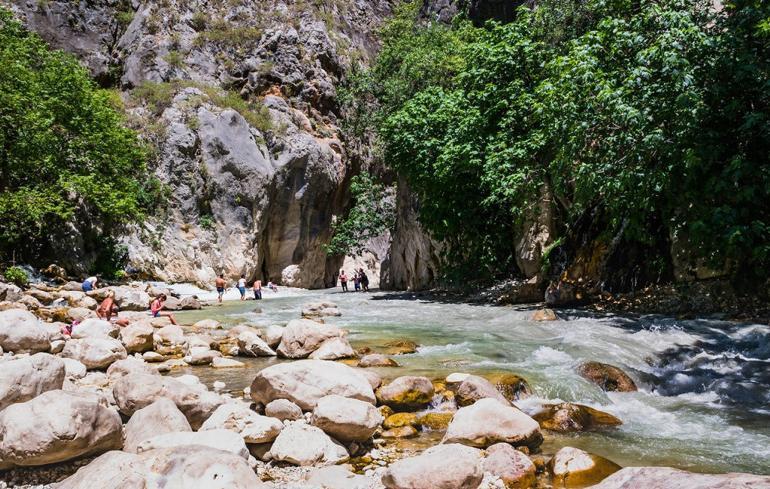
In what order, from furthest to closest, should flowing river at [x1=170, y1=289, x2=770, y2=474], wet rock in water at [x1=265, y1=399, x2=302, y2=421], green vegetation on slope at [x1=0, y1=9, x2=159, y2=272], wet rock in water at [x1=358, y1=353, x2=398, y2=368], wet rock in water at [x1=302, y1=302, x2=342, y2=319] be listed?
green vegetation on slope at [x1=0, y1=9, x2=159, y2=272]
wet rock in water at [x1=302, y1=302, x2=342, y2=319]
wet rock in water at [x1=358, y1=353, x2=398, y2=368]
wet rock in water at [x1=265, y1=399, x2=302, y2=421]
flowing river at [x1=170, y1=289, x2=770, y2=474]

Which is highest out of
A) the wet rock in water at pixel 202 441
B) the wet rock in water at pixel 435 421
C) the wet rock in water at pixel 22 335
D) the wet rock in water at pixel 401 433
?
the wet rock in water at pixel 22 335

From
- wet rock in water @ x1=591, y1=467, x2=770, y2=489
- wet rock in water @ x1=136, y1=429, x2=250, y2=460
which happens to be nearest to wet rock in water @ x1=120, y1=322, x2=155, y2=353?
wet rock in water @ x1=136, y1=429, x2=250, y2=460

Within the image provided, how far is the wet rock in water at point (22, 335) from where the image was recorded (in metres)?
7.62

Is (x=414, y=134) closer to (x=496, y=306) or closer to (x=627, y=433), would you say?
(x=496, y=306)

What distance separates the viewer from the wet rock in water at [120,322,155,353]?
9.09 meters

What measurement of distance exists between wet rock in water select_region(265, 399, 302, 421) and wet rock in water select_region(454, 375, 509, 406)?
1.92 m

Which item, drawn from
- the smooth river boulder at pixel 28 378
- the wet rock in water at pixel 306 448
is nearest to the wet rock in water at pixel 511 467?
the wet rock in water at pixel 306 448

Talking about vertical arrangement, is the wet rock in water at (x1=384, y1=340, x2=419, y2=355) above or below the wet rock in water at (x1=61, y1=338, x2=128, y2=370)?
below


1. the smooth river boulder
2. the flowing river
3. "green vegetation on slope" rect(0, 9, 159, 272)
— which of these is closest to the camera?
the smooth river boulder

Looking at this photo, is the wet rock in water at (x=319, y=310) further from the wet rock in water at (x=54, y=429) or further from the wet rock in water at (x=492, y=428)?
the wet rock in water at (x=54, y=429)

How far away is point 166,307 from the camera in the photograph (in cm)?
1781

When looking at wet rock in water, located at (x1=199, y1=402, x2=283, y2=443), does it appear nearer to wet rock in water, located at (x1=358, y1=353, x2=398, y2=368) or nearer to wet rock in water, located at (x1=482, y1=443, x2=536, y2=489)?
wet rock in water, located at (x1=482, y1=443, x2=536, y2=489)

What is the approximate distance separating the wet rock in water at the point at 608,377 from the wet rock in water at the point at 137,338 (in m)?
7.30

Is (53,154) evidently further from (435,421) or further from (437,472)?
(437,472)
